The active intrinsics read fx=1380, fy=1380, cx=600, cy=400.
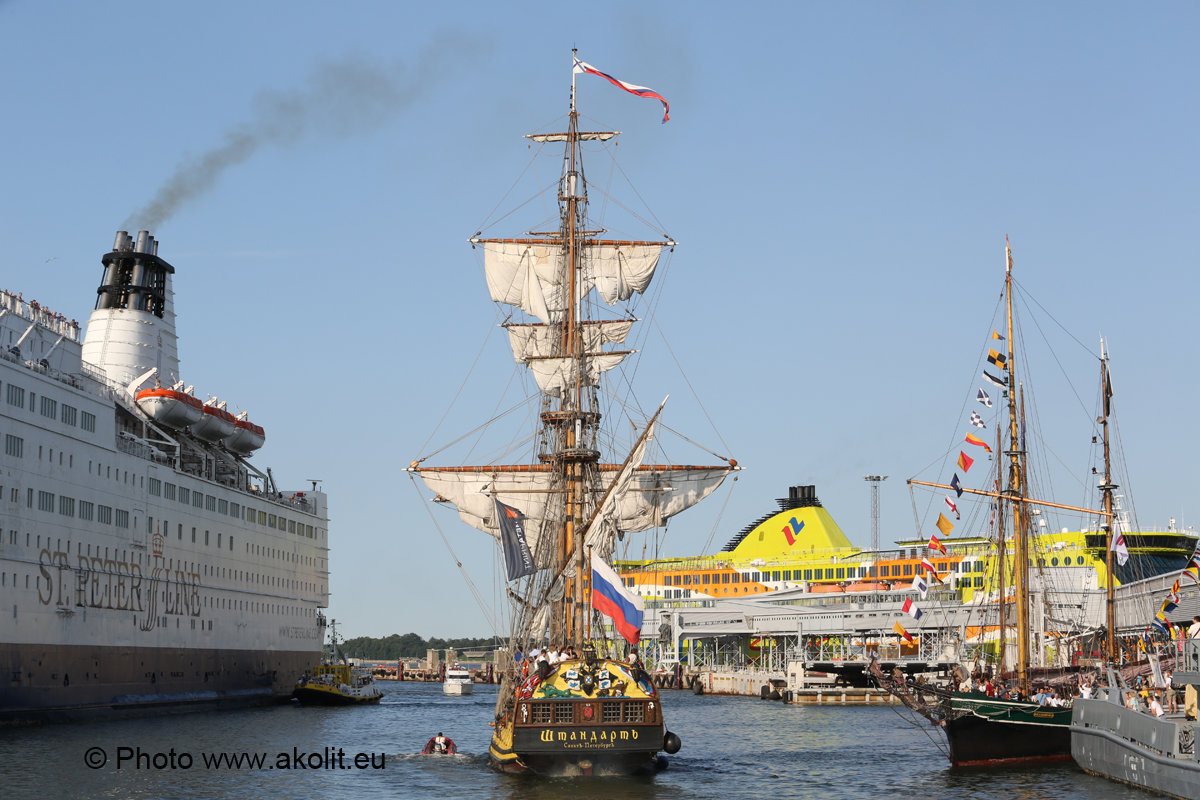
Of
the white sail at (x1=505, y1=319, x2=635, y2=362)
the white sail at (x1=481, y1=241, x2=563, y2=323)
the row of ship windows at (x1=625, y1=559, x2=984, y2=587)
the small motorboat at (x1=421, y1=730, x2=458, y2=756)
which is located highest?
the white sail at (x1=481, y1=241, x2=563, y2=323)

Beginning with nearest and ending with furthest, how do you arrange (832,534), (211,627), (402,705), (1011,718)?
(1011,718), (211,627), (402,705), (832,534)

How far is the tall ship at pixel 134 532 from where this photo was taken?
6116cm

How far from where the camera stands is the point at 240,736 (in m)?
61.8

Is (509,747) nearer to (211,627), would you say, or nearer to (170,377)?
(211,627)

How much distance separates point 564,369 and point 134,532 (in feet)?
86.8

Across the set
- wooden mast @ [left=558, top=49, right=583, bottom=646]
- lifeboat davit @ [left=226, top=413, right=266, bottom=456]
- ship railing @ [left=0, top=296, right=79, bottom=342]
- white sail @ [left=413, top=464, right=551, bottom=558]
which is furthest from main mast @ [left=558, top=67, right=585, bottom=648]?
lifeboat davit @ [left=226, top=413, right=266, bottom=456]

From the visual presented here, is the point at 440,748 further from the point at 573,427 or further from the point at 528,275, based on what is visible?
the point at 528,275

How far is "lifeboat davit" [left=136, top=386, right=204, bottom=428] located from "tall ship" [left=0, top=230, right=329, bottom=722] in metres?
0.09

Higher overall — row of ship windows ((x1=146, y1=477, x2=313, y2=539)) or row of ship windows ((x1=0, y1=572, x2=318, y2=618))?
row of ship windows ((x1=146, y1=477, x2=313, y2=539))

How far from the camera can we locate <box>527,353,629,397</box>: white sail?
2410 inches

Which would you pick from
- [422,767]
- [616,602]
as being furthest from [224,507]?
[616,602]

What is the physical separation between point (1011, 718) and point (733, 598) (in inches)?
4259

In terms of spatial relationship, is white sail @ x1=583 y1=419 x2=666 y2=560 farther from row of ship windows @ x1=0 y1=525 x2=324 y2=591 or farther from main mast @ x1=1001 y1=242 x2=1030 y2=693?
row of ship windows @ x1=0 y1=525 x2=324 y2=591

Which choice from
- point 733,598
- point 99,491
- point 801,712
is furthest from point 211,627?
point 733,598
